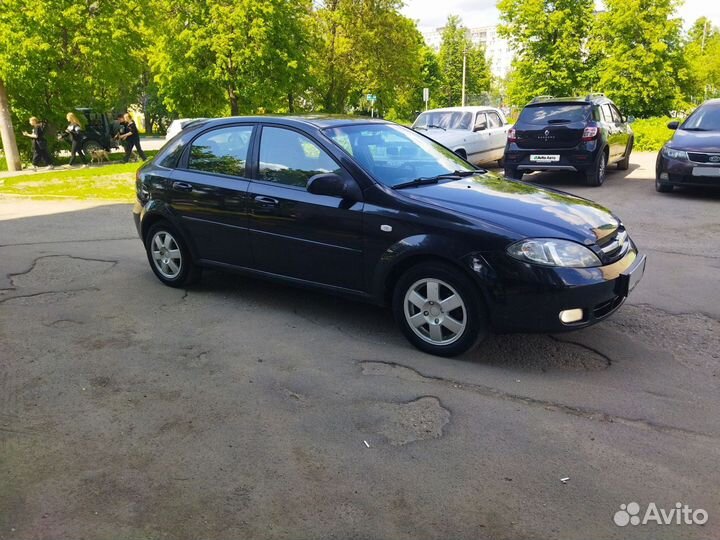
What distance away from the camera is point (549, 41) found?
32.0 meters

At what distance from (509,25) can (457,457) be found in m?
33.0

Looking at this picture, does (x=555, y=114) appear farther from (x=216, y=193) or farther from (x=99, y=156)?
(x=99, y=156)

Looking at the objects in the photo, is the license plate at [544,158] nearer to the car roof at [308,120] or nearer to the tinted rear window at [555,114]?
the tinted rear window at [555,114]

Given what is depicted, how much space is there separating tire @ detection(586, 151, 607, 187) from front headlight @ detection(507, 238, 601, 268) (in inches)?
354

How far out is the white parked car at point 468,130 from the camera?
13.8 m

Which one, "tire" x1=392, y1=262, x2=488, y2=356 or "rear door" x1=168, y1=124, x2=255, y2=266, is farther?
"rear door" x1=168, y1=124, x2=255, y2=266

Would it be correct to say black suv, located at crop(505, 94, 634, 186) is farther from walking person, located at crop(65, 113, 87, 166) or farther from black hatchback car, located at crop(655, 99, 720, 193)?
walking person, located at crop(65, 113, 87, 166)

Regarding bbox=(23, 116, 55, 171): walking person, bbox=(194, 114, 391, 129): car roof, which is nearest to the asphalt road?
bbox=(194, 114, 391, 129): car roof

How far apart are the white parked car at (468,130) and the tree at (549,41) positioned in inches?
724

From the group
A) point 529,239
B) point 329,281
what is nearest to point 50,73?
point 329,281

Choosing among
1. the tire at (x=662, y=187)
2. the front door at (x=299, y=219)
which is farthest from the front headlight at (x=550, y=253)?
the tire at (x=662, y=187)

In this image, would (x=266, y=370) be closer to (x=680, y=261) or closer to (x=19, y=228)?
(x=680, y=261)

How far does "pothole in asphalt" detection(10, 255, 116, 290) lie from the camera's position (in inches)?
252

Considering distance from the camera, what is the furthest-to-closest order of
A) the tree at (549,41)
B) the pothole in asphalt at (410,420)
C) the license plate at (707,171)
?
the tree at (549,41) < the license plate at (707,171) < the pothole in asphalt at (410,420)
